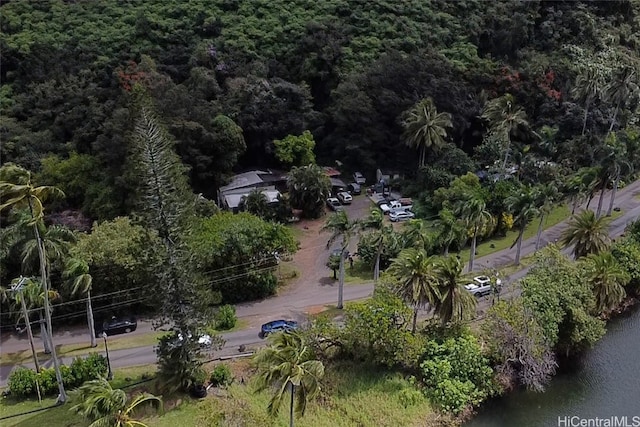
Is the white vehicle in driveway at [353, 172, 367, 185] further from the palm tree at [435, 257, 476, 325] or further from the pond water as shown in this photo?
the pond water

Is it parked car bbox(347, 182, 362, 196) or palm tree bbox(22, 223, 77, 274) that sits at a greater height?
palm tree bbox(22, 223, 77, 274)

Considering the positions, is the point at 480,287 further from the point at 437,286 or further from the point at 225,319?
the point at 225,319

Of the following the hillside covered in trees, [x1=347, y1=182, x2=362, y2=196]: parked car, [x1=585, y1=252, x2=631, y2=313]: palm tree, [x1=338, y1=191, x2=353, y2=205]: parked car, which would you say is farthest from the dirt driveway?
[x1=585, y1=252, x2=631, y2=313]: palm tree

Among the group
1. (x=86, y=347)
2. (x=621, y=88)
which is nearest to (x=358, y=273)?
(x=86, y=347)

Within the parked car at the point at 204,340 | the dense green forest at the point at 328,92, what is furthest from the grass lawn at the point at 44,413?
the dense green forest at the point at 328,92

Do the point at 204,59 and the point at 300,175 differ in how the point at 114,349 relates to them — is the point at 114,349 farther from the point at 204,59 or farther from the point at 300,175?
the point at 204,59

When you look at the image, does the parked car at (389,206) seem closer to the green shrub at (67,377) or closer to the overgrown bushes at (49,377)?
the overgrown bushes at (49,377)
